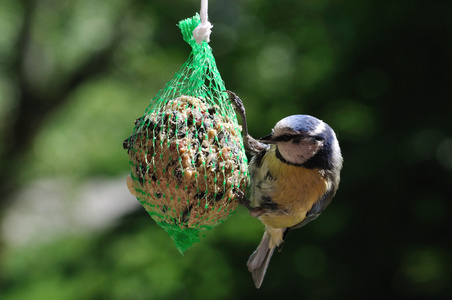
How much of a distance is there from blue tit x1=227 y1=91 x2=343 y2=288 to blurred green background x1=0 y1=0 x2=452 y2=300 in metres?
1.89

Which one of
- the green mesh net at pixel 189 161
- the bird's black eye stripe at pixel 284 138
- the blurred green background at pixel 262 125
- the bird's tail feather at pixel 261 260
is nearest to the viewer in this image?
the green mesh net at pixel 189 161

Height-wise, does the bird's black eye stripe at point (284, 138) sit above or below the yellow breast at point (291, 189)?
above

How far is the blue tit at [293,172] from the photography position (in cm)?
235

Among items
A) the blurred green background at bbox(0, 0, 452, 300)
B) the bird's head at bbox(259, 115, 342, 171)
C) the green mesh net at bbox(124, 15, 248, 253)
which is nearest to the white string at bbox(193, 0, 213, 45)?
the green mesh net at bbox(124, 15, 248, 253)

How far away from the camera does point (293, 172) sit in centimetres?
240


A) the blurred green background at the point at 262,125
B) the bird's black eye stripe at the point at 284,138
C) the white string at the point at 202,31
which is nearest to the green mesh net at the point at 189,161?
the white string at the point at 202,31

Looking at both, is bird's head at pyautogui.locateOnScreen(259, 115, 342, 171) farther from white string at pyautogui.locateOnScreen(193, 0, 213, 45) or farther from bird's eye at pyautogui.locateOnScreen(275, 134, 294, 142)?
white string at pyautogui.locateOnScreen(193, 0, 213, 45)

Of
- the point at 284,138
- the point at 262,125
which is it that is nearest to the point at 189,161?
the point at 284,138

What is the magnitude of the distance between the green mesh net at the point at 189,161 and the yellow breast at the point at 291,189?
20 centimetres

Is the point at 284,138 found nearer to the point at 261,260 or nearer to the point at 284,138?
the point at 284,138

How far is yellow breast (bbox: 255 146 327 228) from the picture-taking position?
2.40 metres

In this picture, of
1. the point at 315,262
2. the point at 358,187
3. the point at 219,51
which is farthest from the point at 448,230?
the point at 219,51

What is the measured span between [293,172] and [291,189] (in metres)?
0.08

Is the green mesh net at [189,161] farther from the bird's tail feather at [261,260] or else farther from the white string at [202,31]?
the bird's tail feather at [261,260]
